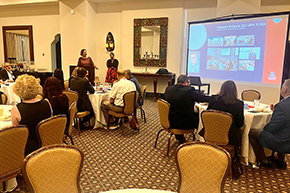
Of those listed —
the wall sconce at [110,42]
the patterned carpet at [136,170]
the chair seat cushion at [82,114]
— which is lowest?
the patterned carpet at [136,170]

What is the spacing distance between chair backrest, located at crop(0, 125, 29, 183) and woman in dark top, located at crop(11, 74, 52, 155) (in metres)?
0.26

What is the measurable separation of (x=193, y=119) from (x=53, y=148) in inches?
92.8

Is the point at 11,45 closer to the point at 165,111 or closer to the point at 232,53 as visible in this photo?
the point at 232,53

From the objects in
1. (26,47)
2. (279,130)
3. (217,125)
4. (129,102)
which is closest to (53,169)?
(217,125)

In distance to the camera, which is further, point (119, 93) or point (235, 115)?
point (119, 93)

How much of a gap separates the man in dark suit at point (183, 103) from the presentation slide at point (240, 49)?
3.67m

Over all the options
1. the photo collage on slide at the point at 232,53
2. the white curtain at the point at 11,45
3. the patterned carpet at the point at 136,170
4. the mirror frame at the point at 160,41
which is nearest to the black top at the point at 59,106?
the patterned carpet at the point at 136,170

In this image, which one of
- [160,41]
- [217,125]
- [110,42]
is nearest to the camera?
[217,125]

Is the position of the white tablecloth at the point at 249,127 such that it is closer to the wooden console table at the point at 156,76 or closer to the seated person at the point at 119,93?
the seated person at the point at 119,93

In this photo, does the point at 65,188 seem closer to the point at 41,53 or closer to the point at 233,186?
the point at 233,186

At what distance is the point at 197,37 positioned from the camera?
736 centimetres

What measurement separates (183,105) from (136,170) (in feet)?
3.85

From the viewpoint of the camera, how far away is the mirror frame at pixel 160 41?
26.7 ft

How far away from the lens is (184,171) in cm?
186
